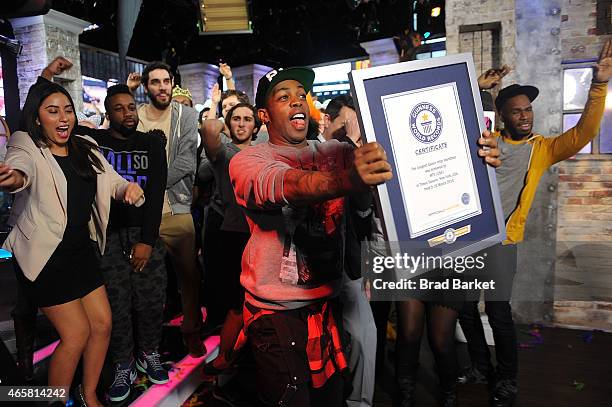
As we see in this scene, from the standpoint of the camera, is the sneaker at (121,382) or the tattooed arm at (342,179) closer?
the tattooed arm at (342,179)

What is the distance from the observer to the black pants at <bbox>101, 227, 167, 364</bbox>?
2469 mm

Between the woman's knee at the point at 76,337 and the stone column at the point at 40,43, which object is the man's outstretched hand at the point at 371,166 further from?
the stone column at the point at 40,43

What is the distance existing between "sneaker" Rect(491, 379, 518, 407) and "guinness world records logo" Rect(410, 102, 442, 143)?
5.37ft

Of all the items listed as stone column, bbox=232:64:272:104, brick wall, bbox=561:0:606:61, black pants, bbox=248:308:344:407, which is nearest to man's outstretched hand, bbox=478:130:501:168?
black pants, bbox=248:308:344:407

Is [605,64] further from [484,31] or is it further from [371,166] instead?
[371,166]

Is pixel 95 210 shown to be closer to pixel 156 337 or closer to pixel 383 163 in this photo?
pixel 156 337

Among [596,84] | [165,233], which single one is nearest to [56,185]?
[165,233]

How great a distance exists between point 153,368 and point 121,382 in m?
0.21

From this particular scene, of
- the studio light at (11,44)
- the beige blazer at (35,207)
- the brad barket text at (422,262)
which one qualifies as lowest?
the brad barket text at (422,262)

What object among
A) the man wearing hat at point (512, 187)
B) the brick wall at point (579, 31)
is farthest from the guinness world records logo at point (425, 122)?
the brick wall at point (579, 31)

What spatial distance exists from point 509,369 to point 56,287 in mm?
2365

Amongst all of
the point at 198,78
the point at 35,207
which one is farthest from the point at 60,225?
the point at 198,78

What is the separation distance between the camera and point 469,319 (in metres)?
2.87

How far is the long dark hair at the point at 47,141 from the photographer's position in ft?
6.62
